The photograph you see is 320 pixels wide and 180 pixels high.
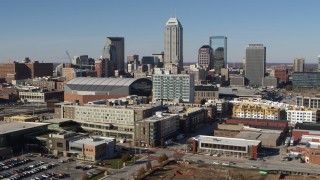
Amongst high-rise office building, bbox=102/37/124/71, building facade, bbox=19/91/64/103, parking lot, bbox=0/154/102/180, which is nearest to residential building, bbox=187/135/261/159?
parking lot, bbox=0/154/102/180

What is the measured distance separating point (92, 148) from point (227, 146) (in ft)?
36.8

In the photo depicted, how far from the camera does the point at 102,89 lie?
208 ft

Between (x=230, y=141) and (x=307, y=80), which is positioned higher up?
(x=307, y=80)

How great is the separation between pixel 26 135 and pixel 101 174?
36.2 ft

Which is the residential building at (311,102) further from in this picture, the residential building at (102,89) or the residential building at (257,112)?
the residential building at (102,89)

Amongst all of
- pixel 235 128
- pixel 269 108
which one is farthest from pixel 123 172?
pixel 269 108

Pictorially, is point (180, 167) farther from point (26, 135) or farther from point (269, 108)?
point (269, 108)

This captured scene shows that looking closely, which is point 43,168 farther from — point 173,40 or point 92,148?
point 173,40

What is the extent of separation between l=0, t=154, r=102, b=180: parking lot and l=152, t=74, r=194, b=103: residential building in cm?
3100

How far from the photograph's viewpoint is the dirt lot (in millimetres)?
27156

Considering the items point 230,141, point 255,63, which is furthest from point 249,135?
point 255,63

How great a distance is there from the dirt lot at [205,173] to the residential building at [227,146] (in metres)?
4.32

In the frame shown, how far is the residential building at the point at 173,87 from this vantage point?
60594mm

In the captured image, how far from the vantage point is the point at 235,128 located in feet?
139
